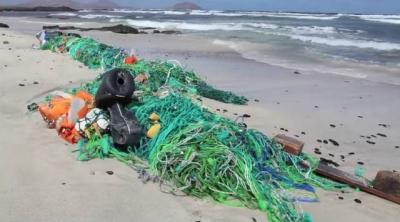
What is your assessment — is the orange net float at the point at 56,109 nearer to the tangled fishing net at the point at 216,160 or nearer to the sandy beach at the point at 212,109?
the sandy beach at the point at 212,109

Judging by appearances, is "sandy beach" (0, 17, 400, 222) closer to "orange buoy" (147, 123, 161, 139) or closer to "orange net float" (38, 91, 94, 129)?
"orange net float" (38, 91, 94, 129)

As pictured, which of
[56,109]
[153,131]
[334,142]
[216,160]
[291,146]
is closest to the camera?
[216,160]

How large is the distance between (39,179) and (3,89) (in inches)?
147

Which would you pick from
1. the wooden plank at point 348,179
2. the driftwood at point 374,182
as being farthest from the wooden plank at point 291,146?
the wooden plank at point 348,179

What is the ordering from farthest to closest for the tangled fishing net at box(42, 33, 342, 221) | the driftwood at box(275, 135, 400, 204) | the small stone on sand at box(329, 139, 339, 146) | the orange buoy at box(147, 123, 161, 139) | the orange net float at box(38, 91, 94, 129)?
the small stone on sand at box(329, 139, 339, 146) < the orange net float at box(38, 91, 94, 129) < the orange buoy at box(147, 123, 161, 139) < the driftwood at box(275, 135, 400, 204) < the tangled fishing net at box(42, 33, 342, 221)

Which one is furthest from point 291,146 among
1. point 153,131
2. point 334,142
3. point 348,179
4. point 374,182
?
point 153,131

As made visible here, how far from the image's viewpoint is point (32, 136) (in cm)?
495

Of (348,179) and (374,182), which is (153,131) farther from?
(374,182)

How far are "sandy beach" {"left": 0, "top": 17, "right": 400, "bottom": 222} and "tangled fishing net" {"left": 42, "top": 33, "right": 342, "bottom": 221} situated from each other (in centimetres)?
13

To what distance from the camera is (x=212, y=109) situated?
657 centimetres

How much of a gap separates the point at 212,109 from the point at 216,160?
2.65 m

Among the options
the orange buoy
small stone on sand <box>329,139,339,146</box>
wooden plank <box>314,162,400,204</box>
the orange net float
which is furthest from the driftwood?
the orange net float

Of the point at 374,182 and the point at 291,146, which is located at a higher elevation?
the point at 291,146

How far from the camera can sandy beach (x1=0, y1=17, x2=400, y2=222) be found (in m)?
3.51
